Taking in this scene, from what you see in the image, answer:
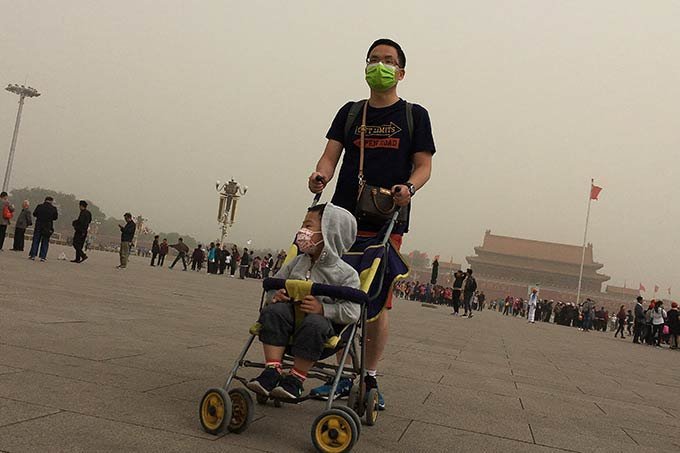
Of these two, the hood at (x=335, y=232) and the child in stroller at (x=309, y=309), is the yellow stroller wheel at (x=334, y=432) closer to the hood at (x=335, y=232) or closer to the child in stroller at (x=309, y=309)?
the child in stroller at (x=309, y=309)

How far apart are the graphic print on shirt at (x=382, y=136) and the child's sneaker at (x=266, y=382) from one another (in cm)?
143

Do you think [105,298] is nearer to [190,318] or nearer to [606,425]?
[190,318]

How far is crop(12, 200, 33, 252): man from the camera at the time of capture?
45.9 feet

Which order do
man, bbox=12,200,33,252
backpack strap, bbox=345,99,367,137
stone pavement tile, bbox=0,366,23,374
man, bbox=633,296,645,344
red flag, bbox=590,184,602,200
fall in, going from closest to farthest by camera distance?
stone pavement tile, bbox=0,366,23,374 → backpack strap, bbox=345,99,367,137 → man, bbox=12,200,33,252 → man, bbox=633,296,645,344 → red flag, bbox=590,184,602,200

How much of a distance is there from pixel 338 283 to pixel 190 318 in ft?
14.5

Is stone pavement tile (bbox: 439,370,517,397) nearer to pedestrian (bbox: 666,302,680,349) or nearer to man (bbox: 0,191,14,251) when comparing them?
man (bbox: 0,191,14,251)

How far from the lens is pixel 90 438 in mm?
2078

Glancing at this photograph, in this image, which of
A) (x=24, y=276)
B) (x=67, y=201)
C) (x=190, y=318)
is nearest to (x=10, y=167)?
(x=24, y=276)

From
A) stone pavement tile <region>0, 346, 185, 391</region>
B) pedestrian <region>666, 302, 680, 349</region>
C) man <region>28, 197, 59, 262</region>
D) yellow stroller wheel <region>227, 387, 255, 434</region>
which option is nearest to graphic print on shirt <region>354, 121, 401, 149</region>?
yellow stroller wheel <region>227, 387, 255, 434</region>

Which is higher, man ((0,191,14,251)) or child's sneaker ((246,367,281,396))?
man ((0,191,14,251))

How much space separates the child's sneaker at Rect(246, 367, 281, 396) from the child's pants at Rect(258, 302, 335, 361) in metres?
0.12

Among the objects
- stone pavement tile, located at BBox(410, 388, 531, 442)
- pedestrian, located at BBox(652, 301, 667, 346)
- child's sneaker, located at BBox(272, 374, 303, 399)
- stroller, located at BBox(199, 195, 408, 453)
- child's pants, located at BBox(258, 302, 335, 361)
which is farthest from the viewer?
pedestrian, located at BBox(652, 301, 667, 346)

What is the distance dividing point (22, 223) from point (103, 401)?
1343cm

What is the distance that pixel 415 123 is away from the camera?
133 inches
